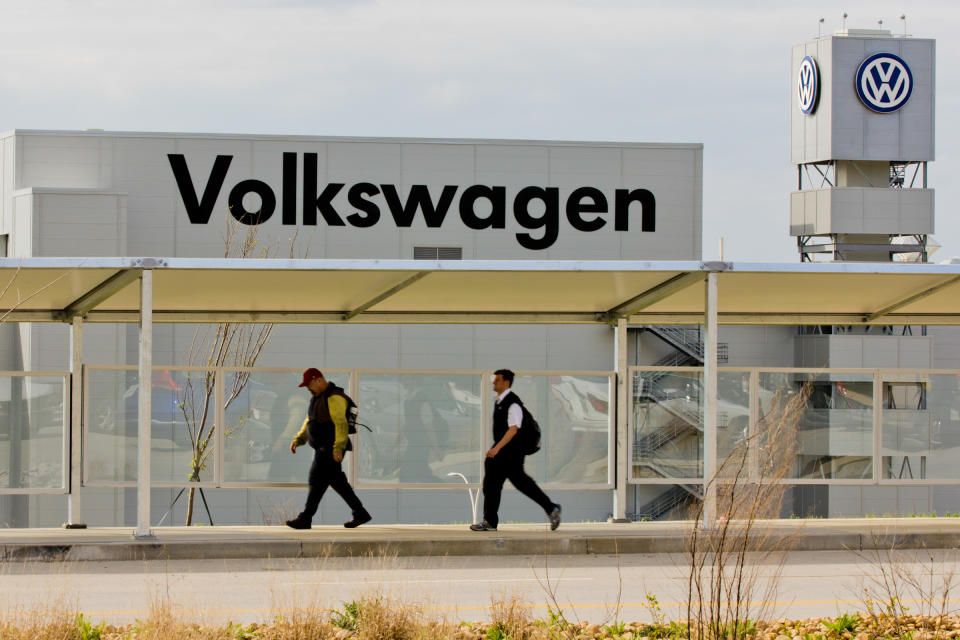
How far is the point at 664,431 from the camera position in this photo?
1564 centimetres

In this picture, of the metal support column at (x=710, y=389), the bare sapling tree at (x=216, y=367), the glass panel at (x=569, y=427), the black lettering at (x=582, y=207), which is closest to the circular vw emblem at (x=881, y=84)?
the black lettering at (x=582, y=207)

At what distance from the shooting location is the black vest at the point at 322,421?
13680mm

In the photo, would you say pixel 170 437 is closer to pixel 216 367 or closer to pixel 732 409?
pixel 216 367

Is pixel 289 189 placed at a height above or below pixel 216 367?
above

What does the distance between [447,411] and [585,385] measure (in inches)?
66.6

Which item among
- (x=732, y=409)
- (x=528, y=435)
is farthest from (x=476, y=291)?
(x=732, y=409)

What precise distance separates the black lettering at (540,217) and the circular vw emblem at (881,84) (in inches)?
528

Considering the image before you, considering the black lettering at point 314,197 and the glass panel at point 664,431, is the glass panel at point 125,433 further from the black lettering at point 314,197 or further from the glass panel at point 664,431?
the black lettering at point 314,197

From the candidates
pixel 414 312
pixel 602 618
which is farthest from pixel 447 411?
pixel 602 618

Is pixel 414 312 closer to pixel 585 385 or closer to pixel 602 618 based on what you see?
pixel 585 385

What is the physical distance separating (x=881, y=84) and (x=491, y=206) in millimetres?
15671

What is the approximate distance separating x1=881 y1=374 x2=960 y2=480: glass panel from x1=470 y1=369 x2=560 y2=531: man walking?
5.09 m

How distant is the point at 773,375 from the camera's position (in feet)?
52.7

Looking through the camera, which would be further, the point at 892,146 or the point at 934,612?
the point at 892,146
